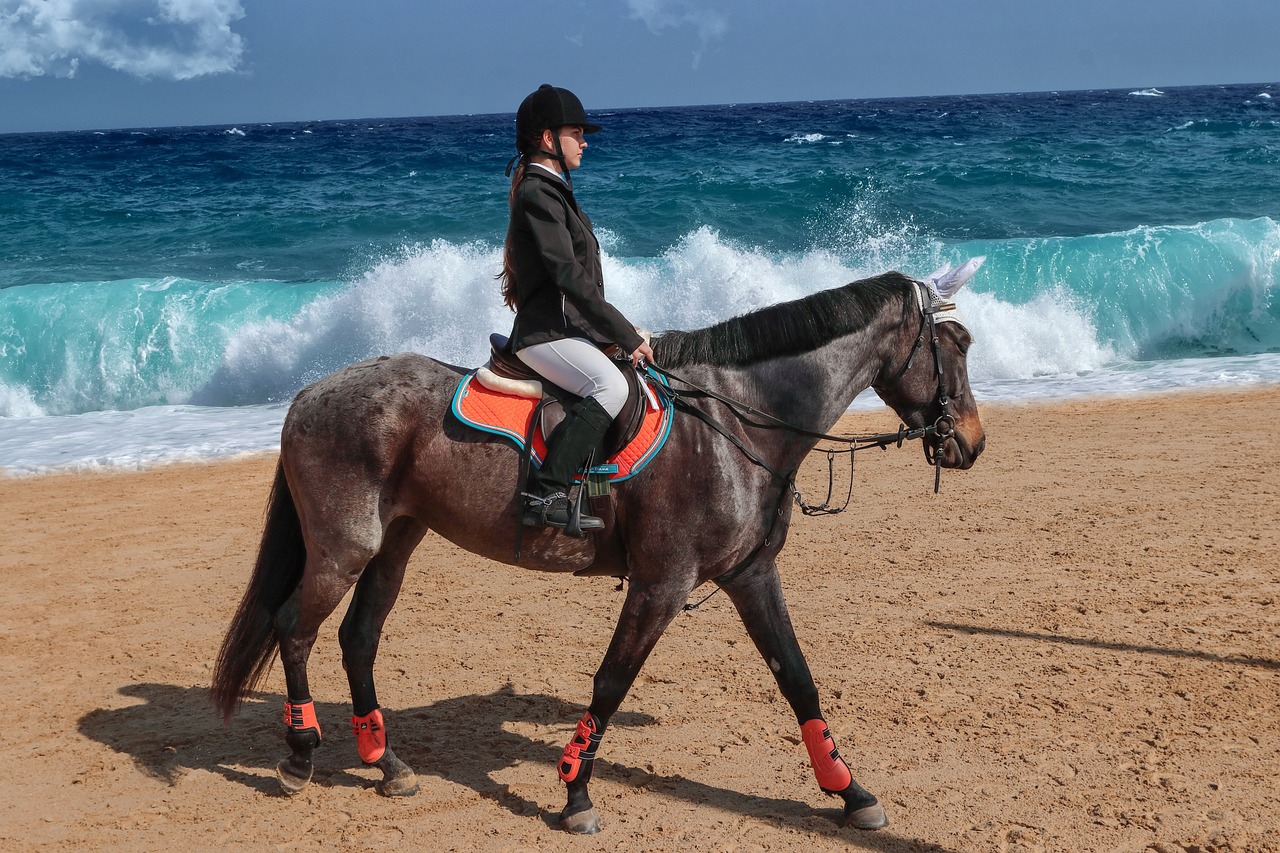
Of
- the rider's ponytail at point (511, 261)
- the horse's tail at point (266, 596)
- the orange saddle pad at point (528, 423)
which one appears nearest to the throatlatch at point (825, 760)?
the orange saddle pad at point (528, 423)

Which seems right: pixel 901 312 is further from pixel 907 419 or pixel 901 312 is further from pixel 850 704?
pixel 850 704

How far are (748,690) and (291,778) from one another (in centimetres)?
205

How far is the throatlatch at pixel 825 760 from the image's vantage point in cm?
372

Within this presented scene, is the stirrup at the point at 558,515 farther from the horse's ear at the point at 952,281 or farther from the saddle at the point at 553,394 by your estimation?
the horse's ear at the point at 952,281

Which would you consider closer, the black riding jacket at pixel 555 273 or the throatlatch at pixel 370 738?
the black riding jacket at pixel 555 273

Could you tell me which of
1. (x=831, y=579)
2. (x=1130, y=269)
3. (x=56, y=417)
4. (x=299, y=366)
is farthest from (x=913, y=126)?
(x=831, y=579)

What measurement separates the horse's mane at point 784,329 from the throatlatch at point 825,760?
1365 mm

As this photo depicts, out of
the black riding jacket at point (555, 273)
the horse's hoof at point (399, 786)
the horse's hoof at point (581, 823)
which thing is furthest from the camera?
the horse's hoof at point (399, 786)

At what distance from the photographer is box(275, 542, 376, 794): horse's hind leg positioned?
3.79 m

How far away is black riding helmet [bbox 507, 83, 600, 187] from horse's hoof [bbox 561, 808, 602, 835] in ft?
7.54

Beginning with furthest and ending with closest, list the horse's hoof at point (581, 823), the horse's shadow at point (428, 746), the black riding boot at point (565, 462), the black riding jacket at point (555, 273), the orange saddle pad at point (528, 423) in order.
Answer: the horse's shadow at point (428, 746), the horse's hoof at point (581, 823), the orange saddle pad at point (528, 423), the black riding boot at point (565, 462), the black riding jacket at point (555, 273)

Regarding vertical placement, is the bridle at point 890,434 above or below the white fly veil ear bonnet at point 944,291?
below

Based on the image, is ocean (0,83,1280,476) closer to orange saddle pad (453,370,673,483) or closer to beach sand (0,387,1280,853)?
beach sand (0,387,1280,853)

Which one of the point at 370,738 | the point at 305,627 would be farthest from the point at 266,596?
the point at 370,738
